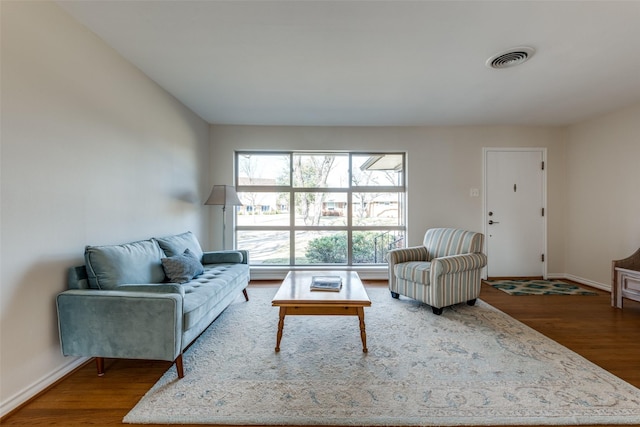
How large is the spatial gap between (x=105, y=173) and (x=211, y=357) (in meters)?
1.70

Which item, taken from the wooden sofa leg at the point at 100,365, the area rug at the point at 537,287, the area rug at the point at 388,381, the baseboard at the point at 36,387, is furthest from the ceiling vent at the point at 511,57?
the baseboard at the point at 36,387

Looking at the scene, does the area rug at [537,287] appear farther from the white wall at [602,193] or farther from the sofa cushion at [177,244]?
the sofa cushion at [177,244]

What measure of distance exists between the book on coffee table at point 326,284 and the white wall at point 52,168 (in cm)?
174

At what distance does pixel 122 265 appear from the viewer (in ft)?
6.12

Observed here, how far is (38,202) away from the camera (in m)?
1.56

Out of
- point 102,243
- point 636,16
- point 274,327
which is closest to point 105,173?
point 102,243

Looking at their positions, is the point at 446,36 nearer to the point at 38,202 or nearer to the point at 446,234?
the point at 446,234

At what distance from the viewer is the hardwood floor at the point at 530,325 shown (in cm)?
141

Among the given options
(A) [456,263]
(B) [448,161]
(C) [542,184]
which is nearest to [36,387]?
(A) [456,263]

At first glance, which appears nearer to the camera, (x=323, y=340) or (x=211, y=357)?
(x=211, y=357)

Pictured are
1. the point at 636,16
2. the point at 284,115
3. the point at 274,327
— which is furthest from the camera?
the point at 284,115

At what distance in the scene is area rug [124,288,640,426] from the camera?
1385mm

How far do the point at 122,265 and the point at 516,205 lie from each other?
5113 millimetres

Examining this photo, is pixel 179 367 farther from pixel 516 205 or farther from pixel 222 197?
pixel 516 205
